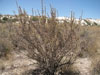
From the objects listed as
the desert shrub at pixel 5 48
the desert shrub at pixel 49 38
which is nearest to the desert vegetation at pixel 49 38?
the desert shrub at pixel 49 38

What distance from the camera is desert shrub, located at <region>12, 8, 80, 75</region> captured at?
16.0 feet

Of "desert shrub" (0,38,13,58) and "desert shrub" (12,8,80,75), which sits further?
"desert shrub" (0,38,13,58)

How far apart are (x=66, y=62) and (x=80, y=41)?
995 millimetres

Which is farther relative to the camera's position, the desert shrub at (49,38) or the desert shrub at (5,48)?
the desert shrub at (5,48)

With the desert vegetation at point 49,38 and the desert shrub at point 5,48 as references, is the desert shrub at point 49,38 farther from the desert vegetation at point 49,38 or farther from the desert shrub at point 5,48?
the desert shrub at point 5,48

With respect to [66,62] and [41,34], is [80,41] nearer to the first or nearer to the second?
[66,62]

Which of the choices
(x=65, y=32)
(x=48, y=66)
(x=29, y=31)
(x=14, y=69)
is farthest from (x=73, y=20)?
(x=14, y=69)

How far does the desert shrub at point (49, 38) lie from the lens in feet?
16.0

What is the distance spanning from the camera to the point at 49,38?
16.0 ft

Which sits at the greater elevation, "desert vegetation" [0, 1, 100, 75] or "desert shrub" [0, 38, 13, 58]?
"desert vegetation" [0, 1, 100, 75]

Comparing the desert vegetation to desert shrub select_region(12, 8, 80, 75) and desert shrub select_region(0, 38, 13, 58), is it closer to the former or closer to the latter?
desert shrub select_region(12, 8, 80, 75)

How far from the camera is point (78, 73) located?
5.70 m

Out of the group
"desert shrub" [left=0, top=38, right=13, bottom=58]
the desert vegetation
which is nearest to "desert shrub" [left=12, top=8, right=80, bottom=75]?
the desert vegetation

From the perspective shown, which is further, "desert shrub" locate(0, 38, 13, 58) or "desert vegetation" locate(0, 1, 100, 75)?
"desert shrub" locate(0, 38, 13, 58)
